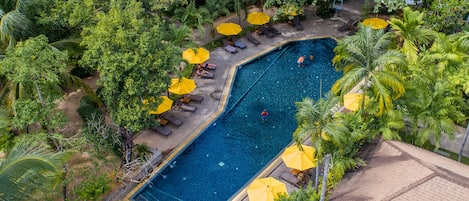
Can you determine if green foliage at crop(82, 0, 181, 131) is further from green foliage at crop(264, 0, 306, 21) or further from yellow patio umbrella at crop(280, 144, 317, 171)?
green foliage at crop(264, 0, 306, 21)

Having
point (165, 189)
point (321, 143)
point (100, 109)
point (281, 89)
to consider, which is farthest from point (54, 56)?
point (281, 89)

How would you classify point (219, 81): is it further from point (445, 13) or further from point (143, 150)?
point (445, 13)

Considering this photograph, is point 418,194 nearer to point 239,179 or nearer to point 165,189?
point 239,179

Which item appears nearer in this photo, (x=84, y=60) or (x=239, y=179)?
(x=84, y=60)

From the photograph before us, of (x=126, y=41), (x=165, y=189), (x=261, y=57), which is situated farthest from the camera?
(x=261, y=57)

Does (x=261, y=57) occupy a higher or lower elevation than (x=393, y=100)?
lower

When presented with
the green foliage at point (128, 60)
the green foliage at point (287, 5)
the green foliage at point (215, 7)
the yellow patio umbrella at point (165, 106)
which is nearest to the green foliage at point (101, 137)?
the green foliage at point (128, 60)
